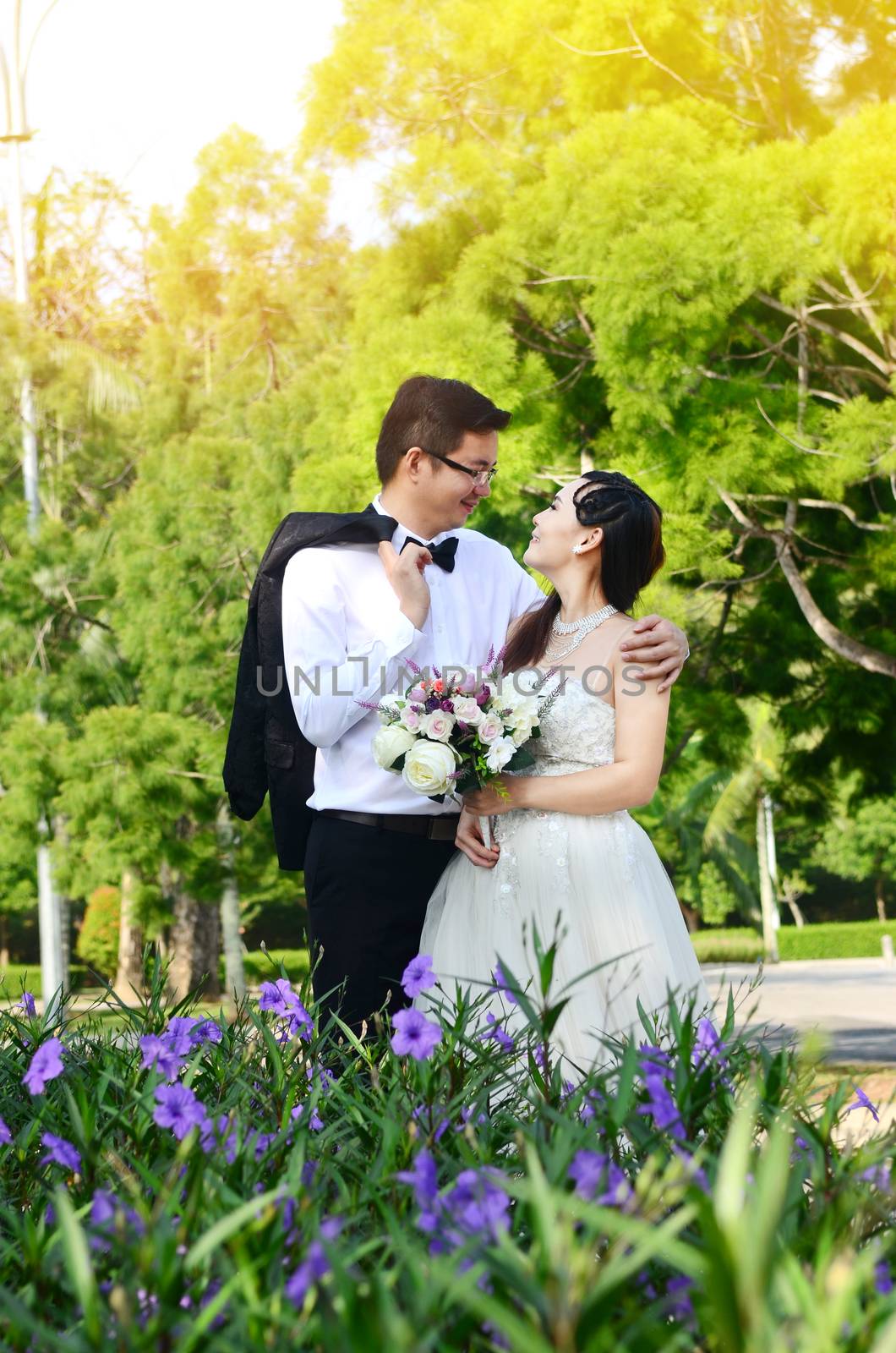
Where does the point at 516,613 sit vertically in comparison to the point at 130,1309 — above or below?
above

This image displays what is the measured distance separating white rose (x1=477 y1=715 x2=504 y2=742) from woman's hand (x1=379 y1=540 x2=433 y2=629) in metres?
0.38

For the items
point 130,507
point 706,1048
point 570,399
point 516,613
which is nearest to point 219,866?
point 130,507

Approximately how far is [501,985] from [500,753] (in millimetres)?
1062

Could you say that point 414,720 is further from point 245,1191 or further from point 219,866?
point 219,866

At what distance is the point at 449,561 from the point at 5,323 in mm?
15251

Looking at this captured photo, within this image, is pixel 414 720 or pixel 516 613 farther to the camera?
pixel 516 613

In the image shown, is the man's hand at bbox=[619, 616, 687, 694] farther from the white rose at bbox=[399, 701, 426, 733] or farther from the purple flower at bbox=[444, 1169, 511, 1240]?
the purple flower at bbox=[444, 1169, 511, 1240]

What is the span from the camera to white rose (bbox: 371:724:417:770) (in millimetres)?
2943

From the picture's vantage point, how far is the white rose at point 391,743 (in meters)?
2.94

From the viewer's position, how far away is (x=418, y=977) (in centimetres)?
221

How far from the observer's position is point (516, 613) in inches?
148

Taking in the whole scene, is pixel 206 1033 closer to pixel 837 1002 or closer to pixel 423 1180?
pixel 423 1180

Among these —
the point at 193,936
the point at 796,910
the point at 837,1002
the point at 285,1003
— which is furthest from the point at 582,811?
the point at 796,910

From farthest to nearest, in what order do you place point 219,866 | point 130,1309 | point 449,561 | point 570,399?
point 219,866 → point 570,399 → point 449,561 → point 130,1309
